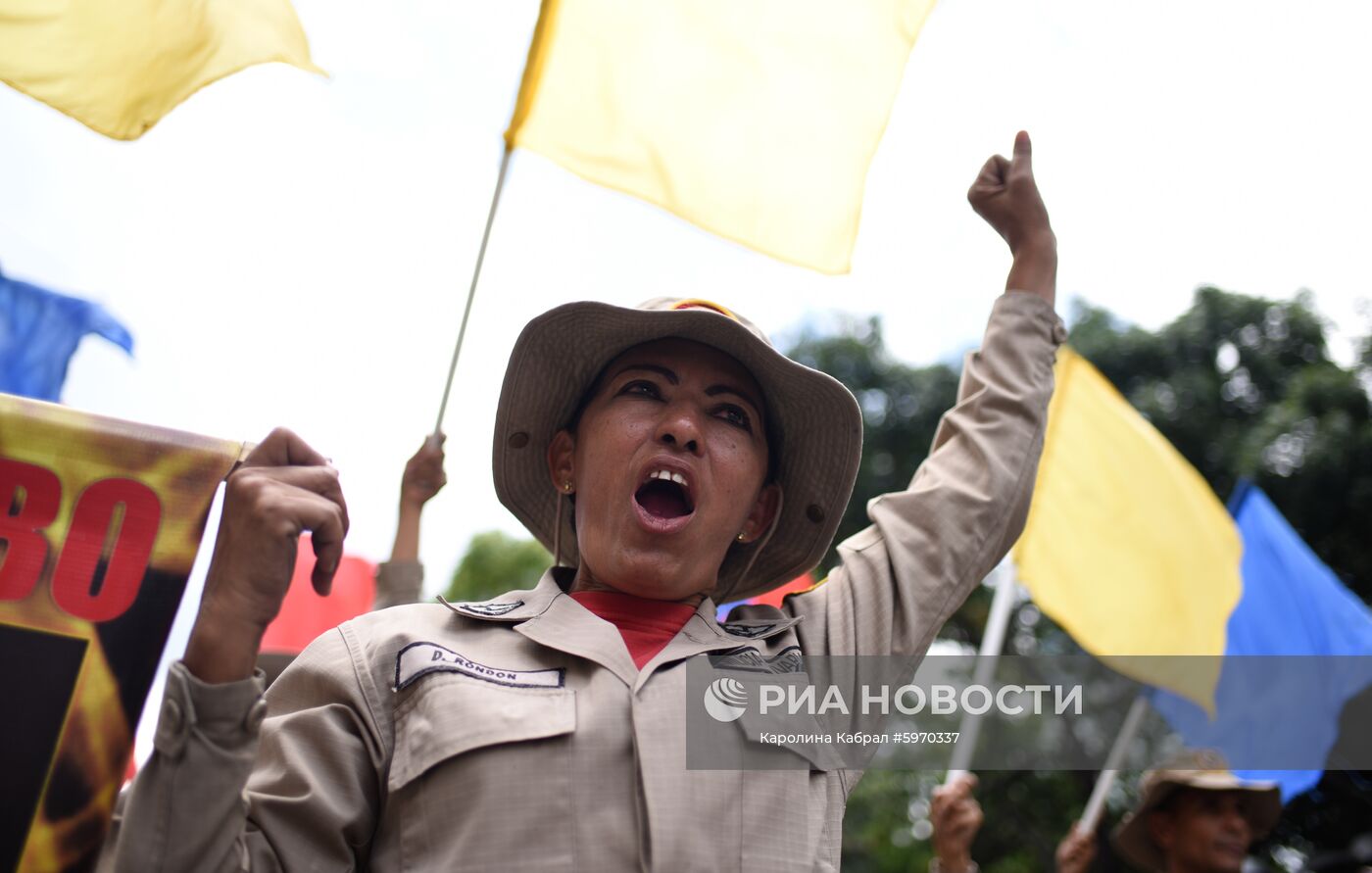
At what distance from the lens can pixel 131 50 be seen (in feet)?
10.2

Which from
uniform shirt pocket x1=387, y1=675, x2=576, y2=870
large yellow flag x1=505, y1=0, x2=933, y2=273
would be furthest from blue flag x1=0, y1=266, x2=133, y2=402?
uniform shirt pocket x1=387, y1=675, x2=576, y2=870

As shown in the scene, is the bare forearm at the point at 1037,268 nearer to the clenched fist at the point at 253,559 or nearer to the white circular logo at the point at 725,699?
the white circular logo at the point at 725,699

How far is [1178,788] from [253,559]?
4.27 meters

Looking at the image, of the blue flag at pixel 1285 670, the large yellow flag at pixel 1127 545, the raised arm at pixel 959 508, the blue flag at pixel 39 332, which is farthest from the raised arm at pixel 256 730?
the blue flag at pixel 1285 670

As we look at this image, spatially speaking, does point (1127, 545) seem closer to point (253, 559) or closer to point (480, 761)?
point (480, 761)

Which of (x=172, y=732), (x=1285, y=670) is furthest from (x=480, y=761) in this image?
(x=1285, y=670)

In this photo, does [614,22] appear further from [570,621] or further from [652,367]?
[570,621]

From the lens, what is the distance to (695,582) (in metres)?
2.31

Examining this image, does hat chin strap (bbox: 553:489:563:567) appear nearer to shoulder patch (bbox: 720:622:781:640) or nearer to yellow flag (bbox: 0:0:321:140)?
shoulder patch (bbox: 720:622:781:640)

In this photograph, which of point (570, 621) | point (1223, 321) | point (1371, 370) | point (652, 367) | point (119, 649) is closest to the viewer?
point (119, 649)

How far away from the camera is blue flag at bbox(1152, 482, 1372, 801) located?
619cm

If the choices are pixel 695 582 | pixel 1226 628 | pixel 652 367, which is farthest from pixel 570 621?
pixel 1226 628

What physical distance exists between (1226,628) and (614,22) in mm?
5057

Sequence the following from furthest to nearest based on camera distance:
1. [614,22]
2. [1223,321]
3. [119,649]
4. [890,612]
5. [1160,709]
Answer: [1223,321] → [1160,709] → [614,22] → [890,612] → [119,649]
